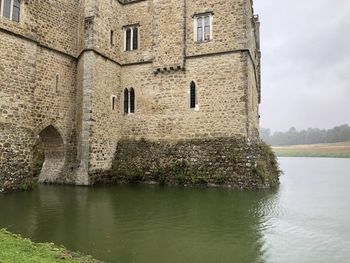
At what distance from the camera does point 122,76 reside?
20078 mm

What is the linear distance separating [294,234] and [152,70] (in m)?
14.0

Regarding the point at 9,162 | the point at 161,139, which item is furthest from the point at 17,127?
the point at 161,139

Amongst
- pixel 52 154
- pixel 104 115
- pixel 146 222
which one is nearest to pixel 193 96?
pixel 104 115

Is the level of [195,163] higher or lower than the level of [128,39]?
lower

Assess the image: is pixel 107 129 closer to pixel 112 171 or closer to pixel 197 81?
pixel 112 171

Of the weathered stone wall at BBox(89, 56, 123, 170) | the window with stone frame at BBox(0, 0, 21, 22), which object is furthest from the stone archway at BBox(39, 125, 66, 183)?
the window with stone frame at BBox(0, 0, 21, 22)

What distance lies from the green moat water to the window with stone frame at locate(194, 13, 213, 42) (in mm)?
9667

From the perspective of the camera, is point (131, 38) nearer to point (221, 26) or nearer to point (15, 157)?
point (221, 26)

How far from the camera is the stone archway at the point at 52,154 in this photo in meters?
17.3

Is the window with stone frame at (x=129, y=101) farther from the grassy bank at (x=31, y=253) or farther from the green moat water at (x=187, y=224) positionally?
the grassy bank at (x=31, y=253)

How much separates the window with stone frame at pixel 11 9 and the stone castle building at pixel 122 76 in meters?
0.06

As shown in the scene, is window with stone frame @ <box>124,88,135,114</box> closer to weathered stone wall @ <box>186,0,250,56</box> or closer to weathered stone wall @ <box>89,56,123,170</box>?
weathered stone wall @ <box>89,56,123,170</box>

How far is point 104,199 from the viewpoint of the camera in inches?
499

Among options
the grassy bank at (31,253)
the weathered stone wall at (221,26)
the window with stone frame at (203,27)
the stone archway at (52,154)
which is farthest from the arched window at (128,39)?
the grassy bank at (31,253)
